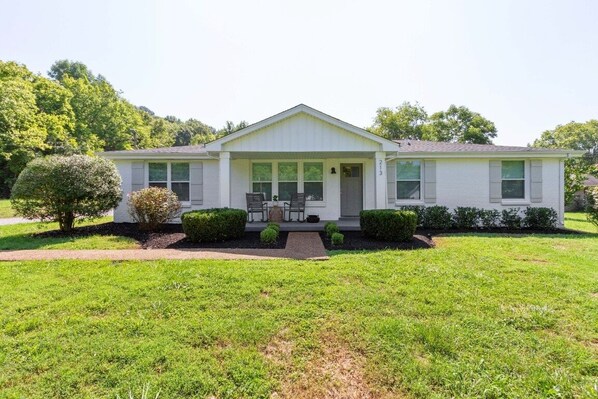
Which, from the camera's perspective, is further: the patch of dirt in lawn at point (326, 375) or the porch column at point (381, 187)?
the porch column at point (381, 187)

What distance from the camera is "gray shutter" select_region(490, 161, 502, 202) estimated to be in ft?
33.9

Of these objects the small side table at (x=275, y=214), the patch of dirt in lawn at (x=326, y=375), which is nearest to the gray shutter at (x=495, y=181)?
the small side table at (x=275, y=214)

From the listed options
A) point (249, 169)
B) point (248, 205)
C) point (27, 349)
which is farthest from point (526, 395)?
point (249, 169)

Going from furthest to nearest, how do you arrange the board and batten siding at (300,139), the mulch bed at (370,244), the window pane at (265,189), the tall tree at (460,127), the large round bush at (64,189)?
the tall tree at (460,127) < the window pane at (265,189) < the board and batten siding at (300,139) < the large round bush at (64,189) < the mulch bed at (370,244)

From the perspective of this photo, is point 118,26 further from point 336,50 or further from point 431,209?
point 431,209

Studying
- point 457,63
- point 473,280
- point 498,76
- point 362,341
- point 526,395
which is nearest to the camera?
point 526,395

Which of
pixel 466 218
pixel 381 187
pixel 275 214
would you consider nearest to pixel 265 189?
pixel 275 214

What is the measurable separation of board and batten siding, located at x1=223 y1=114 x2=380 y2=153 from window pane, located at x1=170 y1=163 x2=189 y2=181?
296 cm

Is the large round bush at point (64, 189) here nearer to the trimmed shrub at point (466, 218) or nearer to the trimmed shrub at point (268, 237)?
the trimmed shrub at point (268, 237)

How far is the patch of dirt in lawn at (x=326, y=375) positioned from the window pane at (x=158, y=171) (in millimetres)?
9374

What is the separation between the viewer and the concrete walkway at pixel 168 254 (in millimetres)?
5648

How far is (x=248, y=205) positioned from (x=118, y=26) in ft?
21.8

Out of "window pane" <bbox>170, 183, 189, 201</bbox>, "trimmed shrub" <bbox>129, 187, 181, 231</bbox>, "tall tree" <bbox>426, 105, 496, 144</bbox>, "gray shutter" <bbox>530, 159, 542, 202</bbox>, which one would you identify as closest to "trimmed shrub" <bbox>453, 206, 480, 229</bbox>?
"gray shutter" <bbox>530, 159, 542, 202</bbox>

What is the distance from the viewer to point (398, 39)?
8.83m
